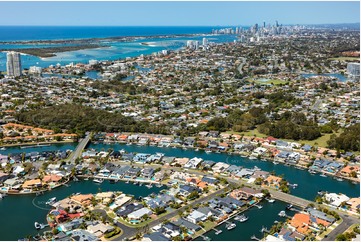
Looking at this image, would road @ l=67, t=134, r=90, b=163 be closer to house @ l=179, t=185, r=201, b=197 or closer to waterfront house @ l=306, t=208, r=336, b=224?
house @ l=179, t=185, r=201, b=197

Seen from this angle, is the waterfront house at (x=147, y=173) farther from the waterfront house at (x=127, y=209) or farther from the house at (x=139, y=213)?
the house at (x=139, y=213)

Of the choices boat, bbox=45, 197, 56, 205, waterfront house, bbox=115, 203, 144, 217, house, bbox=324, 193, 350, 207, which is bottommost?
boat, bbox=45, 197, 56, 205

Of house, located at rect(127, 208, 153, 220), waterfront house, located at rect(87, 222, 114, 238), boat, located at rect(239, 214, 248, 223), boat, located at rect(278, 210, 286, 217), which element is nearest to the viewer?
waterfront house, located at rect(87, 222, 114, 238)

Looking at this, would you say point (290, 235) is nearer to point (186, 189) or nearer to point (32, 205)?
point (186, 189)

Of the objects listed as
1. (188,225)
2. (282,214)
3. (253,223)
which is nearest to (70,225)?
(188,225)

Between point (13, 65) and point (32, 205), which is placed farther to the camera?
point (13, 65)

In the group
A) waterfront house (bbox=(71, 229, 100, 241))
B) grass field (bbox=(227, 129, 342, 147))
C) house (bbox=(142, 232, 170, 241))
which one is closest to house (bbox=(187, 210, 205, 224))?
house (bbox=(142, 232, 170, 241))
